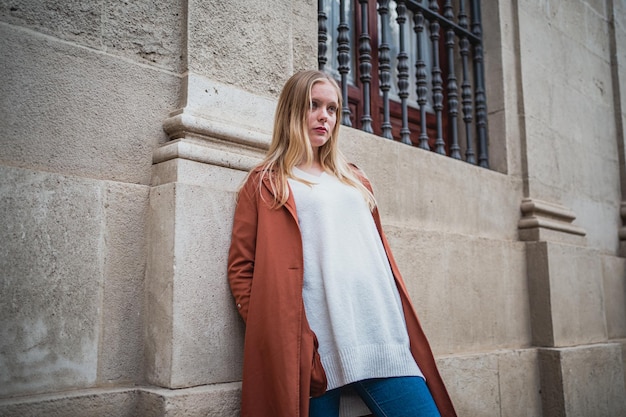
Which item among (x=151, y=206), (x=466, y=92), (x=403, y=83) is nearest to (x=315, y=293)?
(x=151, y=206)

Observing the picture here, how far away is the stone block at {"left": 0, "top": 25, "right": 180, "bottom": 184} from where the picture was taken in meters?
2.15

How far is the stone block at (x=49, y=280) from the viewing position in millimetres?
2053

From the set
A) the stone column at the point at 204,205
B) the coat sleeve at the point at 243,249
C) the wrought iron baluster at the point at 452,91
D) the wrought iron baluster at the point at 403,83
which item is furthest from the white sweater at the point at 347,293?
the wrought iron baluster at the point at 452,91

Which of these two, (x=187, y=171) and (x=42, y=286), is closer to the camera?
(x=42, y=286)

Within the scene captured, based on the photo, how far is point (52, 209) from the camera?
218cm

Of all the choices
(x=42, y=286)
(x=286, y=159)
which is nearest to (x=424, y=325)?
(x=286, y=159)

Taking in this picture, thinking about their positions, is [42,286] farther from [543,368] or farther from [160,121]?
[543,368]

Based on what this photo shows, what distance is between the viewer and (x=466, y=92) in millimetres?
4633

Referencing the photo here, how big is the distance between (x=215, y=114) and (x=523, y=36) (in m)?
3.10

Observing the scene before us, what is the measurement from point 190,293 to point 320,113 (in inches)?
35.5

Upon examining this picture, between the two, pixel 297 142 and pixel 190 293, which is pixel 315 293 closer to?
pixel 190 293

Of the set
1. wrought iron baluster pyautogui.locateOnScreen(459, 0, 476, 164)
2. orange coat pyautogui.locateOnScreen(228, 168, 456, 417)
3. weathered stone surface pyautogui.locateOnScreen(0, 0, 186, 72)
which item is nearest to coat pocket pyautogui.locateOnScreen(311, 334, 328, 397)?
orange coat pyautogui.locateOnScreen(228, 168, 456, 417)

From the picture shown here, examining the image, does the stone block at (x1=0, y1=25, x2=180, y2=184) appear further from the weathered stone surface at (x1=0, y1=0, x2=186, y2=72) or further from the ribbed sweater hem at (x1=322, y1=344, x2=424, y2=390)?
the ribbed sweater hem at (x1=322, y1=344, x2=424, y2=390)

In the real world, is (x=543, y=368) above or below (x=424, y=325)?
below
